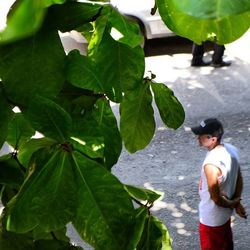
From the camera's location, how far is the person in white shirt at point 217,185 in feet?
13.3

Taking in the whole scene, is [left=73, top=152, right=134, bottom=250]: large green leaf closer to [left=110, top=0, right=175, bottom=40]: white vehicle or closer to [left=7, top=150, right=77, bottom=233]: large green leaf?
[left=7, top=150, right=77, bottom=233]: large green leaf

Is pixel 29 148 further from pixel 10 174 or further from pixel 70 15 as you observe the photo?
pixel 70 15

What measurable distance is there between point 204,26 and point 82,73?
0.39m

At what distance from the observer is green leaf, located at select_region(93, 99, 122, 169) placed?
114 cm

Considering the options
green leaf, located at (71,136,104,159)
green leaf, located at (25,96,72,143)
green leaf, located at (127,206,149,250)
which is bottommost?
green leaf, located at (127,206,149,250)

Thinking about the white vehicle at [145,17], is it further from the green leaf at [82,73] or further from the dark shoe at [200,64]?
the green leaf at [82,73]

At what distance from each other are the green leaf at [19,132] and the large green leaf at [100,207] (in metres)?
0.24

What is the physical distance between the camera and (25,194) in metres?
0.95

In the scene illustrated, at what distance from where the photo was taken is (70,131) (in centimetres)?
100

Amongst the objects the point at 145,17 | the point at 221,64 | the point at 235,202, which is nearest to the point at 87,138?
the point at 235,202

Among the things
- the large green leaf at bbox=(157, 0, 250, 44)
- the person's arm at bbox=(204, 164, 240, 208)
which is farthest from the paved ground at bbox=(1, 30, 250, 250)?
the large green leaf at bbox=(157, 0, 250, 44)

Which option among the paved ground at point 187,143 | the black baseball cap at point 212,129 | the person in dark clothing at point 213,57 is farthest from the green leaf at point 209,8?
the person in dark clothing at point 213,57

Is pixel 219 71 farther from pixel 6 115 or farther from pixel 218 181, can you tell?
pixel 6 115

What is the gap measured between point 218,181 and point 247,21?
3353 mm
